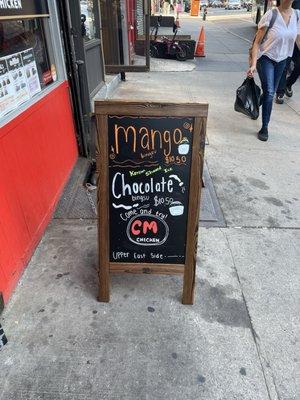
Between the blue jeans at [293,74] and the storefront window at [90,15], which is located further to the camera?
the blue jeans at [293,74]

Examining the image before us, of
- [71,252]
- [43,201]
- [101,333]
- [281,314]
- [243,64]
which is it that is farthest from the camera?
[243,64]

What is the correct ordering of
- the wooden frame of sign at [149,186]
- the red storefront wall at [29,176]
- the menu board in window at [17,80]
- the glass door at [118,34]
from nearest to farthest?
the wooden frame of sign at [149,186] < the red storefront wall at [29,176] < the menu board in window at [17,80] < the glass door at [118,34]

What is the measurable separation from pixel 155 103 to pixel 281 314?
63.8 inches

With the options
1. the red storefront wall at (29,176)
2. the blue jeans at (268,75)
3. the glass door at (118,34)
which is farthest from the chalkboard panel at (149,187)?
the glass door at (118,34)

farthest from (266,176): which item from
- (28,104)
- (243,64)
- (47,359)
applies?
(243,64)

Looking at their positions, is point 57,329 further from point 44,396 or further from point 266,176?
point 266,176

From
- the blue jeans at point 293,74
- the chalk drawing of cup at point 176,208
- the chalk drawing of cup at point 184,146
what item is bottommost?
the blue jeans at point 293,74

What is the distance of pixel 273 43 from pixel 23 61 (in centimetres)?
310

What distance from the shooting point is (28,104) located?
9.38ft

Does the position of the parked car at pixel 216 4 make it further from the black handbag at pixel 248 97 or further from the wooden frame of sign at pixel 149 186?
the wooden frame of sign at pixel 149 186

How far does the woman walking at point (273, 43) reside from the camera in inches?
168

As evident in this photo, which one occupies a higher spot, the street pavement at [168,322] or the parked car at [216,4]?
the street pavement at [168,322]

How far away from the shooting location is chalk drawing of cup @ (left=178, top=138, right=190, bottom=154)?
1935mm

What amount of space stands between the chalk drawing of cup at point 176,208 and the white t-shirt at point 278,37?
10.8 ft
